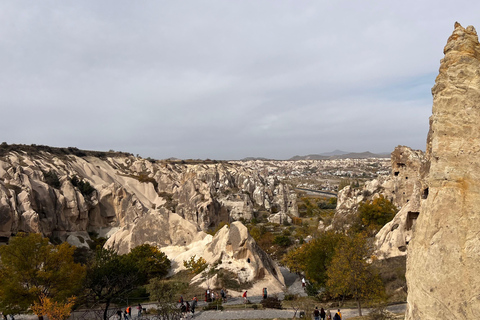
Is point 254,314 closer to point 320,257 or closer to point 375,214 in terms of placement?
point 320,257

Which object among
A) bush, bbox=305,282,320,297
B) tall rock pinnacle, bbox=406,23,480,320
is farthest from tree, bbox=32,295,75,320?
tall rock pinnacle, bbox=406,23,480,320

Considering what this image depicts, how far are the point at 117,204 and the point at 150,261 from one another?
2437 centimetres

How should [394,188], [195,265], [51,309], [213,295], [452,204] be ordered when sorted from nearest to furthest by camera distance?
[452,204], [51,309], [213,295], [195,265], [394,188]

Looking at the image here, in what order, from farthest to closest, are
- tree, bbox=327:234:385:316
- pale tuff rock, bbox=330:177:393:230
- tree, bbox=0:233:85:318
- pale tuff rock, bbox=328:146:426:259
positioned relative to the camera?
pale tuff rock, bbox=330:177:393:230, pale tuff rock, bbox=328:146:426:259, tree, bbox=0:233:85:318, tree, bbox=327:234:385:316

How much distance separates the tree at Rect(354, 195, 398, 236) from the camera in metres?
31.6

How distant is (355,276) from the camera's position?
47.2ft

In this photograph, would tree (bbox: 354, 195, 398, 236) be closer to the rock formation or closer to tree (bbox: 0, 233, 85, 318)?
the rock formation

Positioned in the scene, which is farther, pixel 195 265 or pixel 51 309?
pixel 195 265

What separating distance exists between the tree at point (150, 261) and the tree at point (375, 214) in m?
18.9

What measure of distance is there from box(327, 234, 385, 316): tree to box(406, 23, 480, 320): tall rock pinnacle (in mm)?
9057

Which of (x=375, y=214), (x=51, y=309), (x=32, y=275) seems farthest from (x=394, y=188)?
(x=32, y=275)

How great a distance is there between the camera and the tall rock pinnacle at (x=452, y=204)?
207 inches

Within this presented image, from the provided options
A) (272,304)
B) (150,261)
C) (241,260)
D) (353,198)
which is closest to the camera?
(272,304)

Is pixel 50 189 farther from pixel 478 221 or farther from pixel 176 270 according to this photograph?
pixel 478 221
